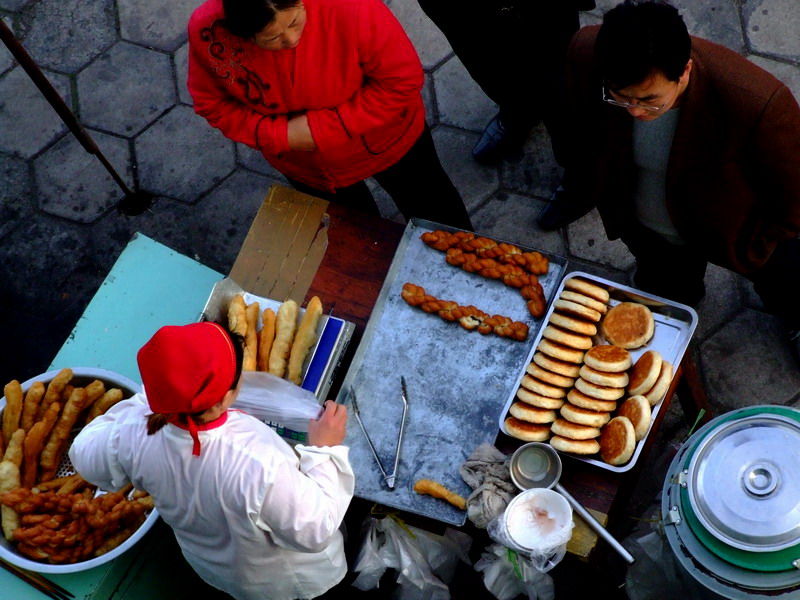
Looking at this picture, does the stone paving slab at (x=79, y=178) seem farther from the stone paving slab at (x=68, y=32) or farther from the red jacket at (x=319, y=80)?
the red jacket at (x=319, y=80)

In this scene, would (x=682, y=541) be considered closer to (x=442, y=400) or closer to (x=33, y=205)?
(x=442, y=400)

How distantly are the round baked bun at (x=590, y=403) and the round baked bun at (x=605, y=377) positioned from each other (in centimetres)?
6

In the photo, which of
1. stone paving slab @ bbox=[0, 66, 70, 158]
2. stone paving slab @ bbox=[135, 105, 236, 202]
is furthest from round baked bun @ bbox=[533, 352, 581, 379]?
stone paving slab @ bbox=[0, 66, 70, 158]

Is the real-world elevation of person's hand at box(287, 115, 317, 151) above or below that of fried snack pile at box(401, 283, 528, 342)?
above

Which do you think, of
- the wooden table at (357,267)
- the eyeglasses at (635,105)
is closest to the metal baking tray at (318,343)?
the wooden table at (357,267)

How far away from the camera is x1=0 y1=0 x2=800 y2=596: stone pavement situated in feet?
13.5

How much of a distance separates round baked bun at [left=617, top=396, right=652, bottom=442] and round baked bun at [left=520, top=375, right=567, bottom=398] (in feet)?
0.73

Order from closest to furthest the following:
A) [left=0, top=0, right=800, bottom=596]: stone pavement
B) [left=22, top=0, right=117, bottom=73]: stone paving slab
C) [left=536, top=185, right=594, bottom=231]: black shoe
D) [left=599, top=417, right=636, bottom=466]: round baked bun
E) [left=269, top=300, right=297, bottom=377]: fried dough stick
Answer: [left=599, top=417, right=636, bottom=466]: round baked bun → [left=269, top=300, right=297, bottom=377]: fried dough stick → [left=536, top=185, right=594, bottom=231]: black shoe → [left=0, top=0, right=800, bottom=596]: stone pavement → [left=22, top=0, right=117, bottom=73]: stone paving slab

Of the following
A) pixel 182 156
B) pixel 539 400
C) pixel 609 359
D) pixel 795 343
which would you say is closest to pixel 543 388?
pixel 539 400

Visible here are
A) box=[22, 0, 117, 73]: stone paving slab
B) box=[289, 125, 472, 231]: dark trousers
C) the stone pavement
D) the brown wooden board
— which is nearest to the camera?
the brown wooden board

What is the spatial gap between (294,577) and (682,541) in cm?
125

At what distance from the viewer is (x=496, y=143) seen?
416 cm

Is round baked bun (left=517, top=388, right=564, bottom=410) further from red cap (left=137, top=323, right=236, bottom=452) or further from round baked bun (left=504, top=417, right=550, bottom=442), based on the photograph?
red cap (left=137, top=323, right=236, bottom=452)

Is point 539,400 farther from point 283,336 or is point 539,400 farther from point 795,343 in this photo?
point 795,343
